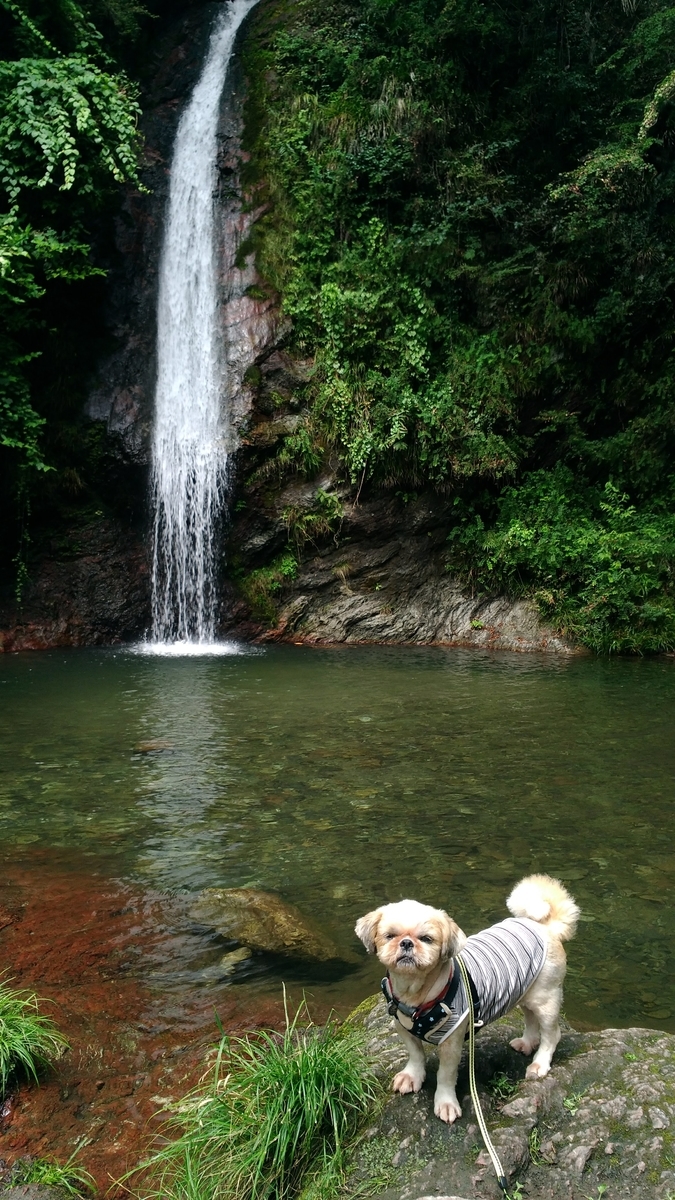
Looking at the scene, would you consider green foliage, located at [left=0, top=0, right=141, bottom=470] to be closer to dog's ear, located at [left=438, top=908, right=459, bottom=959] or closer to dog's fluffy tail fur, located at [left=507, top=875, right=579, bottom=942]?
dog's fluffy tail fur, located at [left=507, top=875, right=579, bottom=942]

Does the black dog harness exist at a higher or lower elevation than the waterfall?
lower

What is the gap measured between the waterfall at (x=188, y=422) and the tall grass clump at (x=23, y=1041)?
33.3ft

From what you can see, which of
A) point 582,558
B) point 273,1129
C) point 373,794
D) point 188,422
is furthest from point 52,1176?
point 188,422

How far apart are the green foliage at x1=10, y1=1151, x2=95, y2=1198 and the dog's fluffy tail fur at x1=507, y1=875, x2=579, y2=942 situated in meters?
1.48

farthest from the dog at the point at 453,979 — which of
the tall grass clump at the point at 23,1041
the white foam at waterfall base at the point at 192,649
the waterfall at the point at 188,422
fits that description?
the waterfall at the point at 188,422

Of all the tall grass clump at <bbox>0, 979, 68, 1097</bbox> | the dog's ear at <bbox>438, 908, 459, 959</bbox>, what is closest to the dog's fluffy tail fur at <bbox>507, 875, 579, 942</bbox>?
the dog's ear at <bbox>438, 908, 459, 959</bbox>

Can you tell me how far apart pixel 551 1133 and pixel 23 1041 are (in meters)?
1.72

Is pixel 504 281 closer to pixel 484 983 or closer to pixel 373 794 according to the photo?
pixel 373 794

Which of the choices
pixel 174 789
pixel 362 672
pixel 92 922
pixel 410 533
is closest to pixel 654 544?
pixel 410 533

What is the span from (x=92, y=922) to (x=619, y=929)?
251cm

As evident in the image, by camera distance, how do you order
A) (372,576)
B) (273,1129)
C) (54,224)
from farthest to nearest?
(372,576)
(54,224)
(273,1129)

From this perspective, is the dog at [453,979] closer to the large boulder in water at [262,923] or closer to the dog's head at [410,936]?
the dog's head at [410,936]

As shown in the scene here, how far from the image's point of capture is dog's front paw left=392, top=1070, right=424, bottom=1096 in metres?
2.27

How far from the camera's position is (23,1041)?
8.82ft
